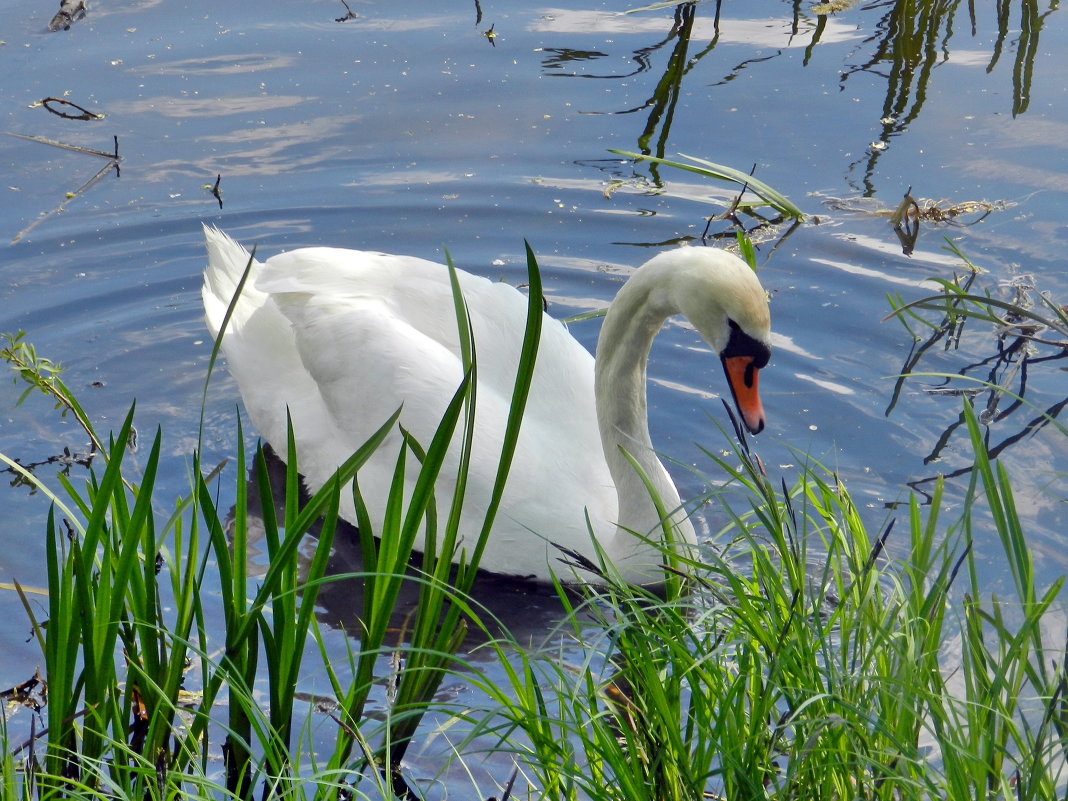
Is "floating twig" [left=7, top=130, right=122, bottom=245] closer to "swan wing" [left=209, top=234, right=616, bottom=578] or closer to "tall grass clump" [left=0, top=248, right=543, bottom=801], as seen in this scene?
"swan wing" [left=209, top=234, right=616, bottom=578]

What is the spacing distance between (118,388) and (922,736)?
3575mm

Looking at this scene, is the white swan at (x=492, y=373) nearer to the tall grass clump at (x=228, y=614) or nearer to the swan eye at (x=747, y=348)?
the swan eye at (x=747, y=348)

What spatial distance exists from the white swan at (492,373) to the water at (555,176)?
0.34 meters


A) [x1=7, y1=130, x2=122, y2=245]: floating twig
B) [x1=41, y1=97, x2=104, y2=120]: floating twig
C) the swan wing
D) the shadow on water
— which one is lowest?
the swan wing

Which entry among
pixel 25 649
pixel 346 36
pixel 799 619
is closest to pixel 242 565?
pixel 799 619

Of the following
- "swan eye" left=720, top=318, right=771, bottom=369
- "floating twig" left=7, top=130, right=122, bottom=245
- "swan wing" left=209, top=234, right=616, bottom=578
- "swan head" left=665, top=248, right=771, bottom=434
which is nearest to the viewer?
"swan head" left=665, top=248, right=771, bottom=434

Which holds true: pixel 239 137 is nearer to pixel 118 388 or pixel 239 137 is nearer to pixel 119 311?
pixel 119 311

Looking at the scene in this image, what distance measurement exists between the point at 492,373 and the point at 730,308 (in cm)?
115

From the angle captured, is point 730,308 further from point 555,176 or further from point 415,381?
point 555,176

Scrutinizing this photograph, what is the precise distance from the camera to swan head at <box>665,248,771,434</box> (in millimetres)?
3863

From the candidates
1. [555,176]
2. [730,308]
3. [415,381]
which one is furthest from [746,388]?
[555,176]

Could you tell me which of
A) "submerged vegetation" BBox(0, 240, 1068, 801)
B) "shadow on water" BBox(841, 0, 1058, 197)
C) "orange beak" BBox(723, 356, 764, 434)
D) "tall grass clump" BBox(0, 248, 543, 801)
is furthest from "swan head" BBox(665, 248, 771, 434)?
"shadow on water" BBox(841, 0, 1058, 197)

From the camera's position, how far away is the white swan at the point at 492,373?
4082 millimetres

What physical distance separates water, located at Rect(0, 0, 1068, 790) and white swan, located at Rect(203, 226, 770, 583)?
0.34m
